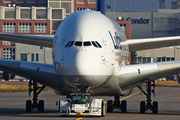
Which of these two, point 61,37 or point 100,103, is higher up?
point 61,37

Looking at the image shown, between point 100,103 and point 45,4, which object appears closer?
point 100,103

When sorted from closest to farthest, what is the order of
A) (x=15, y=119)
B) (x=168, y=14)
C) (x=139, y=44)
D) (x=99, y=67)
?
(x=99, y=67), (x=15, y=119), (x=139, y=44), (x=168, y=14)

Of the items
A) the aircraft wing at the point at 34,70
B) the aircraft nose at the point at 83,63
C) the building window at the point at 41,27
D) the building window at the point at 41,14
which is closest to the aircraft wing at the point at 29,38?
the aircraft wing at the point at 34,70

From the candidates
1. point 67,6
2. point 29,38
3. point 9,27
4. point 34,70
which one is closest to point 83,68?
point 34,70

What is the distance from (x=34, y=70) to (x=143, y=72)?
5.80 m

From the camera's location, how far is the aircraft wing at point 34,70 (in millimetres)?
19953

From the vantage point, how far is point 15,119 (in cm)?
1884

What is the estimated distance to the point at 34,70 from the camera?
20.7 meters

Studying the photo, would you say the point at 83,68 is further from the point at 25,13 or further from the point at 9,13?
the point at 9,13

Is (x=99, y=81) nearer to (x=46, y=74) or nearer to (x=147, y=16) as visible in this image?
(x=46, y=74)

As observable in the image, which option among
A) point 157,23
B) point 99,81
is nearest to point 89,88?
point 99,81

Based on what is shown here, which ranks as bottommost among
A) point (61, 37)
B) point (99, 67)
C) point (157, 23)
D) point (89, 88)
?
point (157, 23)

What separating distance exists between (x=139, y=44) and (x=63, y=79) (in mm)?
8727

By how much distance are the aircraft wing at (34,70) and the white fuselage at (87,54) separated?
0.77 meters
